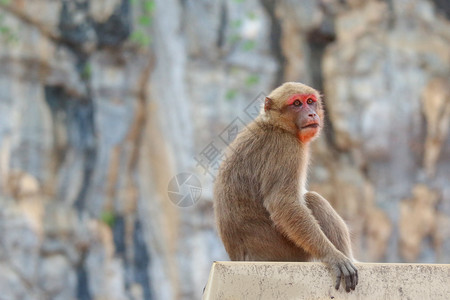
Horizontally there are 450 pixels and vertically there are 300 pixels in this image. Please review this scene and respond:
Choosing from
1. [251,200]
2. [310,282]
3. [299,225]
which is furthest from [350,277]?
[251,200]

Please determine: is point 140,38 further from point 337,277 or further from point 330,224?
point 337,277

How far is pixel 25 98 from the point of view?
12.1m

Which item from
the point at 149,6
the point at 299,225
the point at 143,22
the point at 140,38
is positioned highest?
the point at 149,6

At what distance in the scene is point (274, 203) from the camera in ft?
14.4

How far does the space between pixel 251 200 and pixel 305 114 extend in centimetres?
75

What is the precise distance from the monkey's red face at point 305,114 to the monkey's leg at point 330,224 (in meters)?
0.48

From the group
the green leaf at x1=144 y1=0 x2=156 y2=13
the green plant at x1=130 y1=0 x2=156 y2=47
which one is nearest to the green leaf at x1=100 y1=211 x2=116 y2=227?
the green plant at x1=130 y1=0 x2=156 y2=47

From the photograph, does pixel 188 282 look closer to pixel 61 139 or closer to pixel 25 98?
pixel 61 139

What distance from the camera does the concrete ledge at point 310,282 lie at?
3801 millimetres

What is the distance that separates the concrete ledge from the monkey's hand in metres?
0.04

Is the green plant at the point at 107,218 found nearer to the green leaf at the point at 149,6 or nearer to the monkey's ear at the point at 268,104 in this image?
the green leaf at the point at 149,6

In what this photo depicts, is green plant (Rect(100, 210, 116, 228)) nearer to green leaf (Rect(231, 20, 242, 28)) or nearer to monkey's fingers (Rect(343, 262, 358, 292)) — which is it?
green leaf (Rect(231, 20, 242, 28))

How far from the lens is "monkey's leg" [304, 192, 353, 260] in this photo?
4441 millimetres

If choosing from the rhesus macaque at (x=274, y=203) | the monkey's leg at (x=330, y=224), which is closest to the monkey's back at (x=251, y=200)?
the rhesus macaque at (x=274, y=203)
